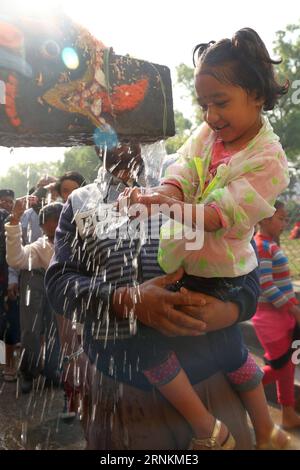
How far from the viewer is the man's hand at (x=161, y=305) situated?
1646 mm

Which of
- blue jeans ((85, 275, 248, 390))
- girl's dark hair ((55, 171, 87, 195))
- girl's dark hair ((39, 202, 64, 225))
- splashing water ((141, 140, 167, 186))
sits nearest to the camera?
blue jeans ((85, 275, 248, 390))

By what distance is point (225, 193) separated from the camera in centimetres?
157

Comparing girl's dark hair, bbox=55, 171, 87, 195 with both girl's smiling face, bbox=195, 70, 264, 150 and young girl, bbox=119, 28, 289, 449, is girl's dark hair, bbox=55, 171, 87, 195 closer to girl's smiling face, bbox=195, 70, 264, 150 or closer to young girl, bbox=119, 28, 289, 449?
young girl, bbox=119, 28, 289, 449

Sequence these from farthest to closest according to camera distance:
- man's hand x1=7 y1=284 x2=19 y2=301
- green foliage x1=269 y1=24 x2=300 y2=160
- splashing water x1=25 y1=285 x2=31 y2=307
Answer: green foliage x1=269 y1=24 x2=300 y2=160 < man's hand x1=7 y1=284 x2=19 y2=301 < splashing water x1=25 y1=285 x2=31 y2=307

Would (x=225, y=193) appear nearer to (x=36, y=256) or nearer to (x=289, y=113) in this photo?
(x=36, y=256)

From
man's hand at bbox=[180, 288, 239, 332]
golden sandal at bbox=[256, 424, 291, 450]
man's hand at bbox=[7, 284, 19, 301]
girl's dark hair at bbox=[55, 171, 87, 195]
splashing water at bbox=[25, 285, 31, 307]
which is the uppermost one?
girl's dark hair at bbox=[55, 171, 87, 195]

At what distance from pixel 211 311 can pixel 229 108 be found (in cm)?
61

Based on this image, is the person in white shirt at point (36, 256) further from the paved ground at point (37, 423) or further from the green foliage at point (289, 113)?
the green foliage at point (289, 113)

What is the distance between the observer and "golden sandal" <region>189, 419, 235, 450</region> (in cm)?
169

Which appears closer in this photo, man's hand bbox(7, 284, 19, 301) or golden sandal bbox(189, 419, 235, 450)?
golden sandal bbox(189, 419, 235, 450)

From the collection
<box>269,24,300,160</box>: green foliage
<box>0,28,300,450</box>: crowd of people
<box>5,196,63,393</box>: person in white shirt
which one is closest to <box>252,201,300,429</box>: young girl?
<box>5,196,63,393</box>: person in white shirt

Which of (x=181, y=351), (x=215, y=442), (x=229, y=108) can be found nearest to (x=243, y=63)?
(x=229, y=108)

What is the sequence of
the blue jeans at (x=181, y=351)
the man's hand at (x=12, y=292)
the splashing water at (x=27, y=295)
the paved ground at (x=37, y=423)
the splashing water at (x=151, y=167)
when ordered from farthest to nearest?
the man's hand at (x=12, y=292) → the splashing water at (x=27, y=295) → the paved ground at (x=37, y=423) → the splashing water at (x=151, y=167) → the blue jeans at (x=181, y=351)

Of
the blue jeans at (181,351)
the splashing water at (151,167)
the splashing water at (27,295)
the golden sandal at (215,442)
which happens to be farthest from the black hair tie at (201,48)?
the splashing water at (27,295)
